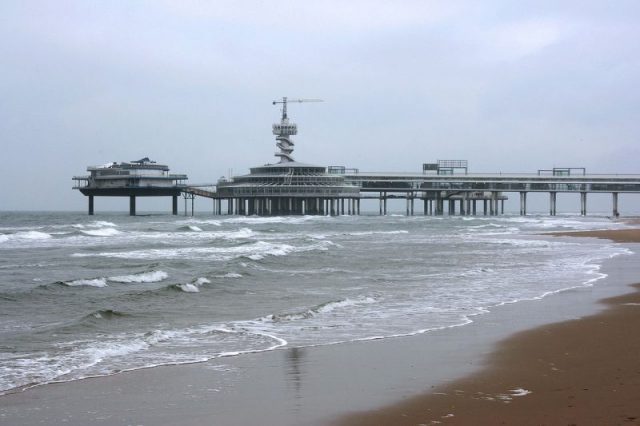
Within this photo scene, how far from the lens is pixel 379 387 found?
8664 millimetres

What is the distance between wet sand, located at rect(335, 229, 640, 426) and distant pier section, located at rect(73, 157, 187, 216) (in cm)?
9071

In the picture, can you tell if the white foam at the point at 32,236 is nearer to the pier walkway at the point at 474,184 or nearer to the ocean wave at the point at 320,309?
the ocean wave at the point at 320,309

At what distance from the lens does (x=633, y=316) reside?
1400 cm

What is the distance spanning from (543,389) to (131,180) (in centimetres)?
9429

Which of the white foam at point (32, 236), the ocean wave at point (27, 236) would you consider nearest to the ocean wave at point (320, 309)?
the ocean wave at point (27, 236)

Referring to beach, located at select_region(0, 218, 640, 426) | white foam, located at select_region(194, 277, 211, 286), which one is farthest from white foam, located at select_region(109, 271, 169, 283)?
beach, located at select_region(0, 218, 640, 426)

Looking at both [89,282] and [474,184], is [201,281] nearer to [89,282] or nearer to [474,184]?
[89,282]

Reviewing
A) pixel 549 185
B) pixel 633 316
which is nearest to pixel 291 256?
pixel 633 316

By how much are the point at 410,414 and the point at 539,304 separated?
9291 mm

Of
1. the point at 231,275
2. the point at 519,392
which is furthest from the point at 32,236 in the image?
the point at 519,392

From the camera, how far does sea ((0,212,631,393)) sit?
36.5ft

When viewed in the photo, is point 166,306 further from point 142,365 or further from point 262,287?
point 142,365

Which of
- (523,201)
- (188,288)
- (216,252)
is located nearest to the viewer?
(188,288)

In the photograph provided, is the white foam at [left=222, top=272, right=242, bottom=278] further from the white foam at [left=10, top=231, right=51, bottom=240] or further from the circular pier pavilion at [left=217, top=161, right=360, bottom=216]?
the circular pier pavilion at [left=217, top=161, right=360, bottom=216]
